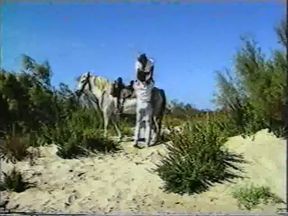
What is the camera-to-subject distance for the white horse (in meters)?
10.3

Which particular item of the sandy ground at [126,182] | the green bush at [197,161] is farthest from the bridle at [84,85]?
the green bush at [197,161]

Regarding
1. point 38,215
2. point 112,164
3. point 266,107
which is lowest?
point 38,215

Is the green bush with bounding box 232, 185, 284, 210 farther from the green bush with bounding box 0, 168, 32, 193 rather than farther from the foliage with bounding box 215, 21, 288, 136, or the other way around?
the green bush with bounding box 0, 168, 32, 193

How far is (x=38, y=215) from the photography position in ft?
33.2

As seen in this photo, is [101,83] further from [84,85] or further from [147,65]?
[147,65]

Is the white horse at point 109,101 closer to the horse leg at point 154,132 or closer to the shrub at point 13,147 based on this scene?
the horse leg at point 154,132

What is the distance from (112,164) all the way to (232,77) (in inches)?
77.4

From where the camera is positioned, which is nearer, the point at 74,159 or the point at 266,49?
the point at 266,49

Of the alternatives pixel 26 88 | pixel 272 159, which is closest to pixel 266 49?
pixel 272 159

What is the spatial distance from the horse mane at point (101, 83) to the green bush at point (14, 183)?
1567mm

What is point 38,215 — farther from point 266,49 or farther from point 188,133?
point 266,49

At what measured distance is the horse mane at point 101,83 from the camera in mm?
10352

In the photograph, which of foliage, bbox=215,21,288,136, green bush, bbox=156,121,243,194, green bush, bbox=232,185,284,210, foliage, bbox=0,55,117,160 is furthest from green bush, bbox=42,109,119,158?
green bush, bbox=232,185,284,210

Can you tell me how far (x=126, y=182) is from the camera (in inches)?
407
